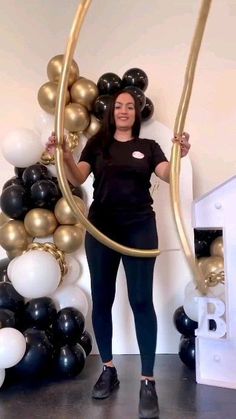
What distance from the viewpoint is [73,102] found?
2.32 metres

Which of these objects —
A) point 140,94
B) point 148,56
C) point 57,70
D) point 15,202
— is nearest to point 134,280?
point 15,202

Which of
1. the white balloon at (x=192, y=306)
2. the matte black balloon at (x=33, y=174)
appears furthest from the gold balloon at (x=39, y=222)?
the white balloon at (x=192, y=306)

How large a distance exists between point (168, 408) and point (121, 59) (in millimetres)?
2002

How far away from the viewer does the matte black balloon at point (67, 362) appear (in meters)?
1.93

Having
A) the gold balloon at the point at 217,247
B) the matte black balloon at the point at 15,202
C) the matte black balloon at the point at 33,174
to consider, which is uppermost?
the matte black balloon at the point at 33,174

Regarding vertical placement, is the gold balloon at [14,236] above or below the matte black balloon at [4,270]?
above

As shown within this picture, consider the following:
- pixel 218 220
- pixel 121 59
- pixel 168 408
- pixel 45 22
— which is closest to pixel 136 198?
pixel 218 220

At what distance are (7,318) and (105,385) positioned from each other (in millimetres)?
511

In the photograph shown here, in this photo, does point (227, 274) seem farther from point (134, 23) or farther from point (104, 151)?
point (134, 23)

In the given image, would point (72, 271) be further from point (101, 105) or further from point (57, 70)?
point (57, 70)

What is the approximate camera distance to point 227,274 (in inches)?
75.4

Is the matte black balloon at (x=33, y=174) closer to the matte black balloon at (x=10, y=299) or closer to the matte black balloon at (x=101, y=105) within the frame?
the matte black balloon at (x=101, y=105)

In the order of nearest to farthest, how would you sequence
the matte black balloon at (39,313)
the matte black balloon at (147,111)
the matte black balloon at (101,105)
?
1. the matte black balloon at (39,313)
2. the matte black balloon at (101,105)
3. the matte black balloon at (147,111)

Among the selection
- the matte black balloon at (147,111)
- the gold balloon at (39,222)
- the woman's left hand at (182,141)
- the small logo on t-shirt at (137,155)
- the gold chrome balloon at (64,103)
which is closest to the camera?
the gold chrome balloon at (64,103)
